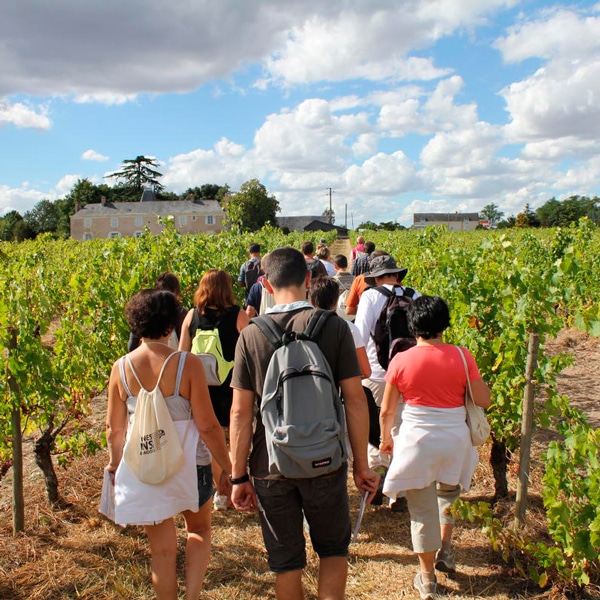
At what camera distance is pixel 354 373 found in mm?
2316

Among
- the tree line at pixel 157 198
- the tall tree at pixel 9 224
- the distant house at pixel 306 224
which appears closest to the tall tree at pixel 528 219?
the tree line at pixel 157 198

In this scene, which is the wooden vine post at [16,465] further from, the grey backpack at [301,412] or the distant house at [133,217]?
the distant house at [133,217]

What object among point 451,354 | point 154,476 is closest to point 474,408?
point 451,354

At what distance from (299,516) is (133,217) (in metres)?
74.7

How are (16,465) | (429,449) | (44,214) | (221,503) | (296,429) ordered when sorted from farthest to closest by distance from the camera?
(44,214) < (221,503) < (16,465) < (429,449) < (296,429)

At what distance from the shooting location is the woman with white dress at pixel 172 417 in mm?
2482

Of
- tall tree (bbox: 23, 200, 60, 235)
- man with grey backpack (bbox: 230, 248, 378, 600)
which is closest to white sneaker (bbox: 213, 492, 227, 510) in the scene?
man with grey backpack (bbox: 230, 248, 378, 600)

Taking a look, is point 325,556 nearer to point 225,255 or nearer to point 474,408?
point 474,408

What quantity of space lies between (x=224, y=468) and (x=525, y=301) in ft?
6.47

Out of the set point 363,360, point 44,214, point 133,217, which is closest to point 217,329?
point 363,360

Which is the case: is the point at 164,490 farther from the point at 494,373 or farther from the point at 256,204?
the point at 256,204

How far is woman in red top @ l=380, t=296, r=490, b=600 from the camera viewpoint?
9.31 ft

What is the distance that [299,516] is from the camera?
2.29 metres

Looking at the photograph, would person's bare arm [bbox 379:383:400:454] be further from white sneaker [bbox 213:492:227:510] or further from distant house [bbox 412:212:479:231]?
distant house [bbox 412:212:479:231]
